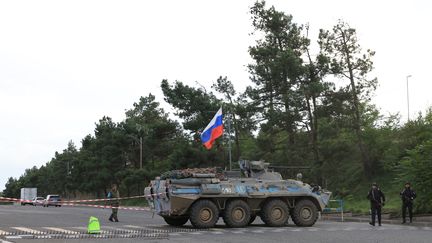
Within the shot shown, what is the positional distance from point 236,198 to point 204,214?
1.39m

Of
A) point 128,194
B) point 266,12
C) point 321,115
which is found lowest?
point 128,194

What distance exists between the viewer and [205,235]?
1725 cm

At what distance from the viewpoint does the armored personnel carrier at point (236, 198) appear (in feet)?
65.7

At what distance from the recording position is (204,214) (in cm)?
2014

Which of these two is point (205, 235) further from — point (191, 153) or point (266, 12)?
point (191, 153)

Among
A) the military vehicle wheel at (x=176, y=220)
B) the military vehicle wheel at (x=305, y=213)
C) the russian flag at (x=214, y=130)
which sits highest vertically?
the russian flag at (x=214, y=130)

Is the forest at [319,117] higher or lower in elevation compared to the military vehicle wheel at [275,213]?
higher

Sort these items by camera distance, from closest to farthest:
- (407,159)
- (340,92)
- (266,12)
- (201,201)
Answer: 1. (201,201)
2. (407,159)
3. (340,92)
4. (266,12)

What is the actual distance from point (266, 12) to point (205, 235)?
106 feet

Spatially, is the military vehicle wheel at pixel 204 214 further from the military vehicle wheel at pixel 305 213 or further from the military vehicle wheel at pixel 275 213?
the military vehicle wheel at pixel 305 213

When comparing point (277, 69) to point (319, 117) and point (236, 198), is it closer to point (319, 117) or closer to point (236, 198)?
point (319, 117)

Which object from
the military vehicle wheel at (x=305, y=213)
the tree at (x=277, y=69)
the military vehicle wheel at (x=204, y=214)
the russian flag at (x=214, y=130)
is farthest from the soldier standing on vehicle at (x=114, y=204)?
the tree at (x=277, y=69)

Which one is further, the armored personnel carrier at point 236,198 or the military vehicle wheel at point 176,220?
the military vehicle wheel at point 176,220

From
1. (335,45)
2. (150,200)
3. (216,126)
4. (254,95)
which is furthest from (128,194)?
(150,200)
